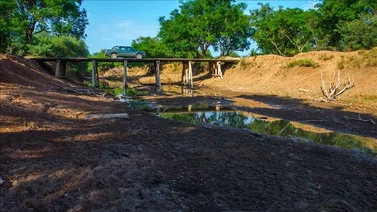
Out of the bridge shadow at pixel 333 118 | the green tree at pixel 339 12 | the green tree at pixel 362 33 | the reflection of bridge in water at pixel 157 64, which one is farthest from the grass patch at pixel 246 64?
the bridge shadow at pixel 333 118

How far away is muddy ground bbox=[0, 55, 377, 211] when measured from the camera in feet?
11.1

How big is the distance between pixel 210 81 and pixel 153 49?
16.6m

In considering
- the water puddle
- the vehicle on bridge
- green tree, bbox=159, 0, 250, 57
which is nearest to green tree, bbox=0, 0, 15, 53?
the vehicle on bridge

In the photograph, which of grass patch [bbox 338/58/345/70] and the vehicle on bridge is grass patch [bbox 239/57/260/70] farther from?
the vehicle on bridge

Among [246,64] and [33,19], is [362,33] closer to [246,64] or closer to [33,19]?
[246,64]

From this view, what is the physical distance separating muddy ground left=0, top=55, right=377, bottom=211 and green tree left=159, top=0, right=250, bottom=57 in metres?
33.0

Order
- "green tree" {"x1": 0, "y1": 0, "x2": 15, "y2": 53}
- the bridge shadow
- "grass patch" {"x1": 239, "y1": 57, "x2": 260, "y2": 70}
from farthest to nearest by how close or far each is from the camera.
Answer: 1. "grass patch" {"x1": 239, "y1": 57, "x2": 260, "y2": 70}
2. "green tree" {"x1": 0, "y1": 0, "x2": 15, "y2": 53}
3. the bridge shadow

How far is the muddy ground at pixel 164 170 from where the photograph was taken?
338cm

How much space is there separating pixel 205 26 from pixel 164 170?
36.6 meters

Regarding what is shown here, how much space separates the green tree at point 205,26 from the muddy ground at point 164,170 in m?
33.0

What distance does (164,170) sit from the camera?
4.32 meters

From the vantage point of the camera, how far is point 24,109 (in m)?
7.41

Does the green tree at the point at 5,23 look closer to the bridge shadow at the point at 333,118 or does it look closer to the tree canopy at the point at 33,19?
the tree canopy at the point at 33,19

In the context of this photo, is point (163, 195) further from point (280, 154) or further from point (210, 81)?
point (210, 81)
